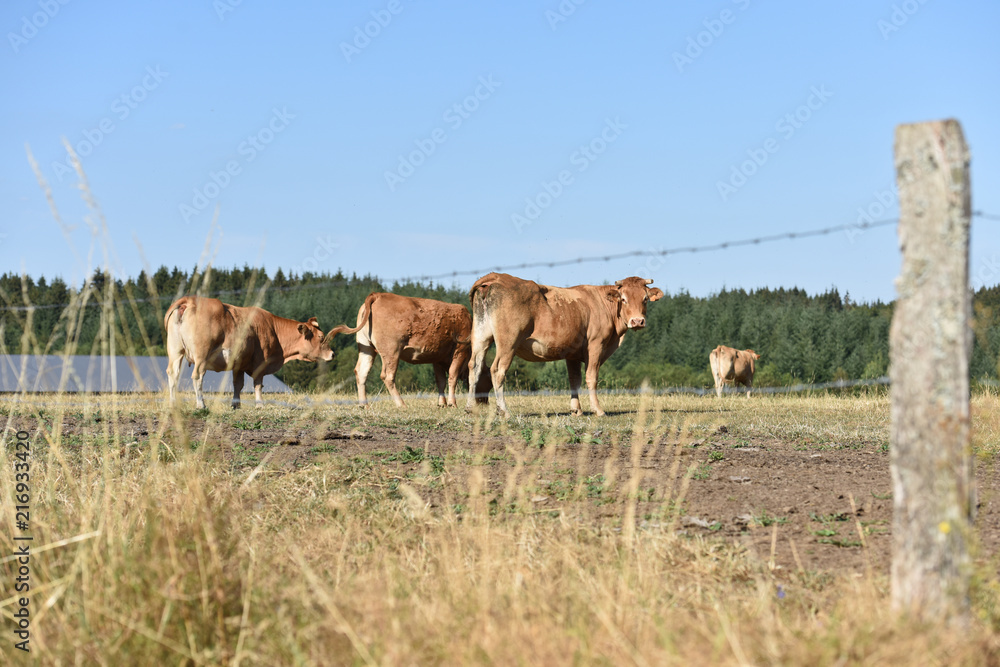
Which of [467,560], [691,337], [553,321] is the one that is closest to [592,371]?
[553,321]

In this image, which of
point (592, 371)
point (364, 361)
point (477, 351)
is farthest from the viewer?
point (364, 361)

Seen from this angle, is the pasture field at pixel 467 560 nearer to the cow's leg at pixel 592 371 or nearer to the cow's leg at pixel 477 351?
the cow's leg at pixel 477 351

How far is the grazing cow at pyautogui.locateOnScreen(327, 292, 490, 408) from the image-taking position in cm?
1545

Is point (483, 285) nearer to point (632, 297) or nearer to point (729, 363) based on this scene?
point (632, 297)

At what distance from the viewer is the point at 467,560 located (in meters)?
4.09

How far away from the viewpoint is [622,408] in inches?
591

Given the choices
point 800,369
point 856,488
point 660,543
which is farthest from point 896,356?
point 800,369

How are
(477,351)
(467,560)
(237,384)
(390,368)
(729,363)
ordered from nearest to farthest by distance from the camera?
1. (467,560)
2. (477,351)
3. (390,368)
4. (237,384)
5. (729,363)

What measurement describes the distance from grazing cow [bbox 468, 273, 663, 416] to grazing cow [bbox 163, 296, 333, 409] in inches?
139

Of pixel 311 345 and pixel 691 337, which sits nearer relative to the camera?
pixel 311 345

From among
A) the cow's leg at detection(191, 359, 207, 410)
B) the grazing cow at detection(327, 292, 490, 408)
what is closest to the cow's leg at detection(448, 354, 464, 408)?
the grazing cow at detection(327, 292, 490, 408)

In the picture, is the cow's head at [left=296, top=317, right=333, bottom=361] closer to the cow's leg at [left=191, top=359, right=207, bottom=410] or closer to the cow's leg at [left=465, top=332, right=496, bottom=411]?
the cow's leg at [left=191, top=359, right=207, bottom=410]

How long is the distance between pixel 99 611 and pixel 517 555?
6.02 ft

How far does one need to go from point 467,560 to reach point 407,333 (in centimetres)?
1165
